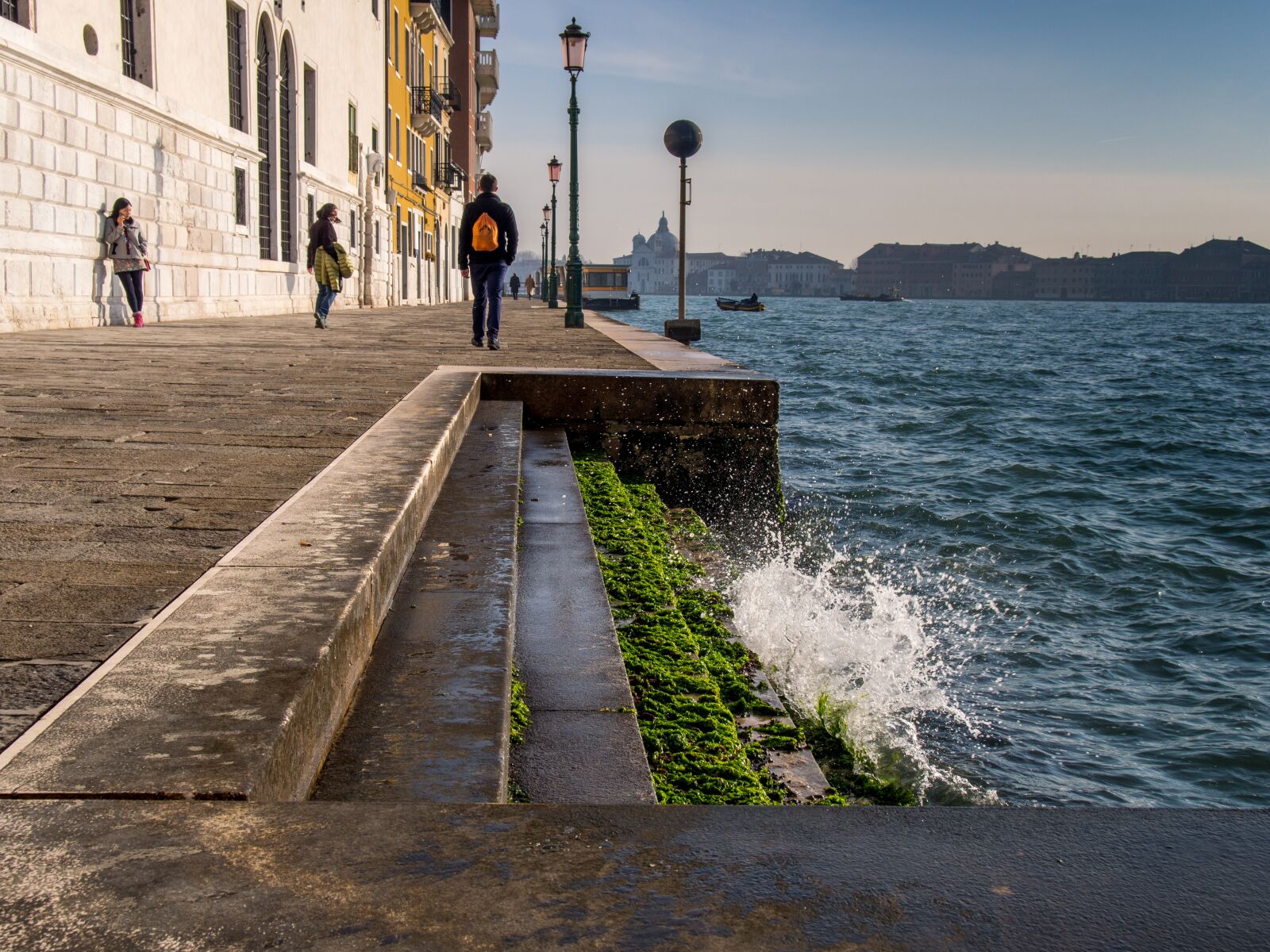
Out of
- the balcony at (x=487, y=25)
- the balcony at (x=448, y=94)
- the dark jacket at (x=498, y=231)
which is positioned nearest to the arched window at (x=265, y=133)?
the dark jacket at (x=498, y=231)

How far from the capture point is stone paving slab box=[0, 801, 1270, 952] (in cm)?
118

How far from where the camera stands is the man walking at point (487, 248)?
1130 centimetres

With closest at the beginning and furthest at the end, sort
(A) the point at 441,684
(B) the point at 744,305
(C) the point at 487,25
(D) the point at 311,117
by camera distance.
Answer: (A) the point at 441,684 < (D) the point at 311,117 < (C) the point at 487,25 < (B) the point at 744,305

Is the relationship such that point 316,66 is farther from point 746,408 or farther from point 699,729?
point 699,729

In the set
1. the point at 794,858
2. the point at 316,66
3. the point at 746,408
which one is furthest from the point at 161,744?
the point at 316,66

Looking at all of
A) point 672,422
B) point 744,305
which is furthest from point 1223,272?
point 672,422

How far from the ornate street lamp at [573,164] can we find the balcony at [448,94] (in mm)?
23231

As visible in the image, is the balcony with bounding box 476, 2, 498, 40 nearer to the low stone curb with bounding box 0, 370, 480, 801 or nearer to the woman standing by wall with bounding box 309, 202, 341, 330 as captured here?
the woman standing by wall with bounding box 309, 202, 341, 330

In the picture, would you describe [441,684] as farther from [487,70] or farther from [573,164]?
[487,70]

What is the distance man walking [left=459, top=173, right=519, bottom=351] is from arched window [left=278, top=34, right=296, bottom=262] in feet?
36.9

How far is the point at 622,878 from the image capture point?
132 centimetres

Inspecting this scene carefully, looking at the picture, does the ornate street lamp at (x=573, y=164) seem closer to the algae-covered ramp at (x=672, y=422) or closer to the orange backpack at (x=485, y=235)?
the orange backpack at (x=485, y=235)

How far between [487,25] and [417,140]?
70.3 feet

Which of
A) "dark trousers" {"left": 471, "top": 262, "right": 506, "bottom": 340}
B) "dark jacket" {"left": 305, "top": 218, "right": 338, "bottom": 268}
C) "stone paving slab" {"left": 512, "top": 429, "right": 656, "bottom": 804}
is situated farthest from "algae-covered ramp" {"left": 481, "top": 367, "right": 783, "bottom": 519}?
"dark jacket" {"left": 305, "top": 218, "right": 338, "bottom": 268}
